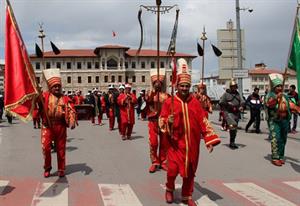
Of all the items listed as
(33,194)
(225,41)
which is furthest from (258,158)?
(225,41)

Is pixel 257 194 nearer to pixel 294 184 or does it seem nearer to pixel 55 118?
pixel 294 184

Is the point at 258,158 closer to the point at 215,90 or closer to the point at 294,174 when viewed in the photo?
the point at 294,174

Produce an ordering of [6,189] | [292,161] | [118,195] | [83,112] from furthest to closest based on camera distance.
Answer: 1. [83,112]
2. [292,161]
3. [6,189]
4. [118,195]

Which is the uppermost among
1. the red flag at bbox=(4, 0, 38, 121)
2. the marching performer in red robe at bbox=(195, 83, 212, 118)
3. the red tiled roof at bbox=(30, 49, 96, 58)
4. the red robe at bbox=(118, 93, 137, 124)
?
the red tiled roof at bbox=(30, 49, 96, 58)

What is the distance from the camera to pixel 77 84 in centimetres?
10119

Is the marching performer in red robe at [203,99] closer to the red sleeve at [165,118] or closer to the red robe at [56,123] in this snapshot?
the red robe at [56,123]

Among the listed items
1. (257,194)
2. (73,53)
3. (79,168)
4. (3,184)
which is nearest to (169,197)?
(257,194)

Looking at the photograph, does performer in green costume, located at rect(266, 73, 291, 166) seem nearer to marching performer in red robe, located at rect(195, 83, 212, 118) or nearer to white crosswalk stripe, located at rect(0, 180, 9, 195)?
marching performer in red robe, located at rect(195, 83, 212, 118)

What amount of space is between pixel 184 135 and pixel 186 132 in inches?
1.9

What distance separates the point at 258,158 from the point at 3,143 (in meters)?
7.83

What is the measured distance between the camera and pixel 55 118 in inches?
313

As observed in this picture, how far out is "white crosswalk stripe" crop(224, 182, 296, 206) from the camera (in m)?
6.24

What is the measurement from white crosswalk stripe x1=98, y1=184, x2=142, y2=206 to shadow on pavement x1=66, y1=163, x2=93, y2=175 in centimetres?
139

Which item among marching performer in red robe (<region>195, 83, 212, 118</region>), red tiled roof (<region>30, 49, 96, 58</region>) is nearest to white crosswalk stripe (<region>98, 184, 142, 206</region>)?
marching performer in red robe (<region>195, 83, 212, 118</region>)
